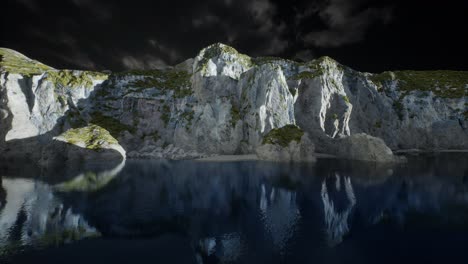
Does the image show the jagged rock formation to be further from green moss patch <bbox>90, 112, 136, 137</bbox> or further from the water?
the water

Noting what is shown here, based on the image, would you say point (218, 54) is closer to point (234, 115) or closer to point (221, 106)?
point (221, 106)

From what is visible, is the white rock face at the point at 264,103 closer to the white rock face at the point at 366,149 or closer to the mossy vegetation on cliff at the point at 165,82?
the white rock face at the point at 366,149

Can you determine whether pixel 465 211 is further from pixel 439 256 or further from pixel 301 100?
pixel 301 100

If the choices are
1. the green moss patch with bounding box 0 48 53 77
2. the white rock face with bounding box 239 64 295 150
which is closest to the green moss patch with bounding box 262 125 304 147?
the white rock face with bounding box 239 64 295 150

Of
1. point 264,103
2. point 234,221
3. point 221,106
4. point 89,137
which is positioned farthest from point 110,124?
point 234,221

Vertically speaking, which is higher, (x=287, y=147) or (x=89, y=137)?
(x=89, y=137)
